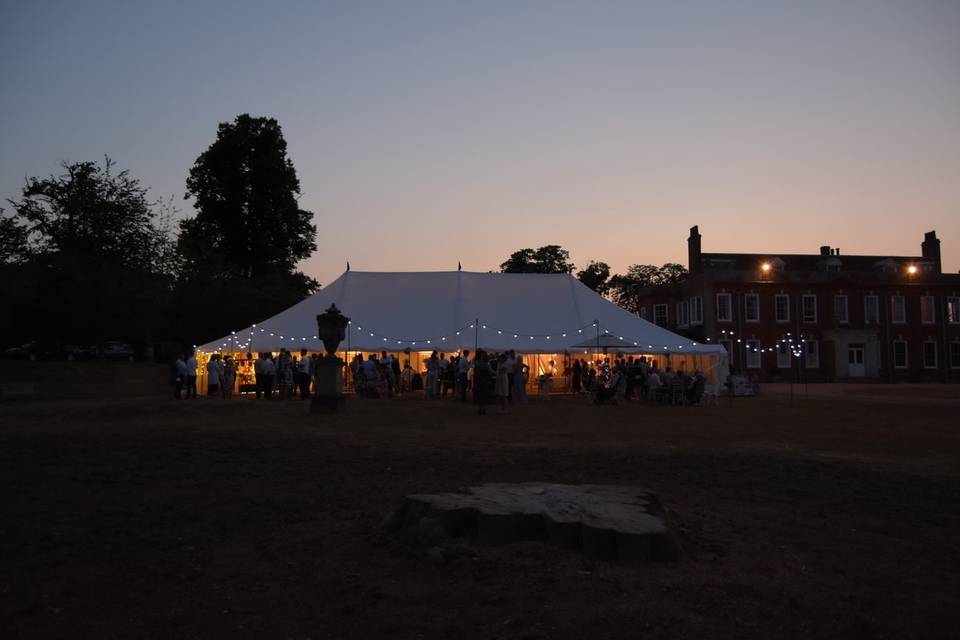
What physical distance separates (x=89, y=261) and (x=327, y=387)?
16.0m

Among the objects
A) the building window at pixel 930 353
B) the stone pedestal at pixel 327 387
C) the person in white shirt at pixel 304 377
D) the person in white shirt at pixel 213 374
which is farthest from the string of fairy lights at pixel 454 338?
the building window at pixel 930 353

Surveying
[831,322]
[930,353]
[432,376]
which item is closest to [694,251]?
[831,322]

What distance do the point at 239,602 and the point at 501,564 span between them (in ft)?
4.68

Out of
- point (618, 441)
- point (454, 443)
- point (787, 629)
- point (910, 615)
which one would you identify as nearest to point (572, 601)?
point (787, 629)

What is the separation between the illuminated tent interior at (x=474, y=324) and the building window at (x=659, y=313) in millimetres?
21304

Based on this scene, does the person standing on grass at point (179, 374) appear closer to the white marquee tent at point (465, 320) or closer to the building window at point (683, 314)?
the white marquee tent at point (465, 320)

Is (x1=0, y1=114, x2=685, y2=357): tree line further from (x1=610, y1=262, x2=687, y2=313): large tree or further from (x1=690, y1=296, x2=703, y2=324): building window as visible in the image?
(x1=610, y1=262, x2=687, y2=313): large tree

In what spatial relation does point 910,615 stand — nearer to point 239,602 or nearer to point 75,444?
point 239,602

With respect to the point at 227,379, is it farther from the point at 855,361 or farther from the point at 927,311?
the point at 927,311

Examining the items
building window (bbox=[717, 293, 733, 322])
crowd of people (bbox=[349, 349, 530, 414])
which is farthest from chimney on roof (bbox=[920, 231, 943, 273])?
crowd of people (bbox=[349, 349, 530, 414])

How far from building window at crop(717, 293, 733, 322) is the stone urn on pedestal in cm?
3007

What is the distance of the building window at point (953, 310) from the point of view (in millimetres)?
44125

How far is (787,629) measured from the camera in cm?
378

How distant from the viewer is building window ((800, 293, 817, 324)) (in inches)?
1696
